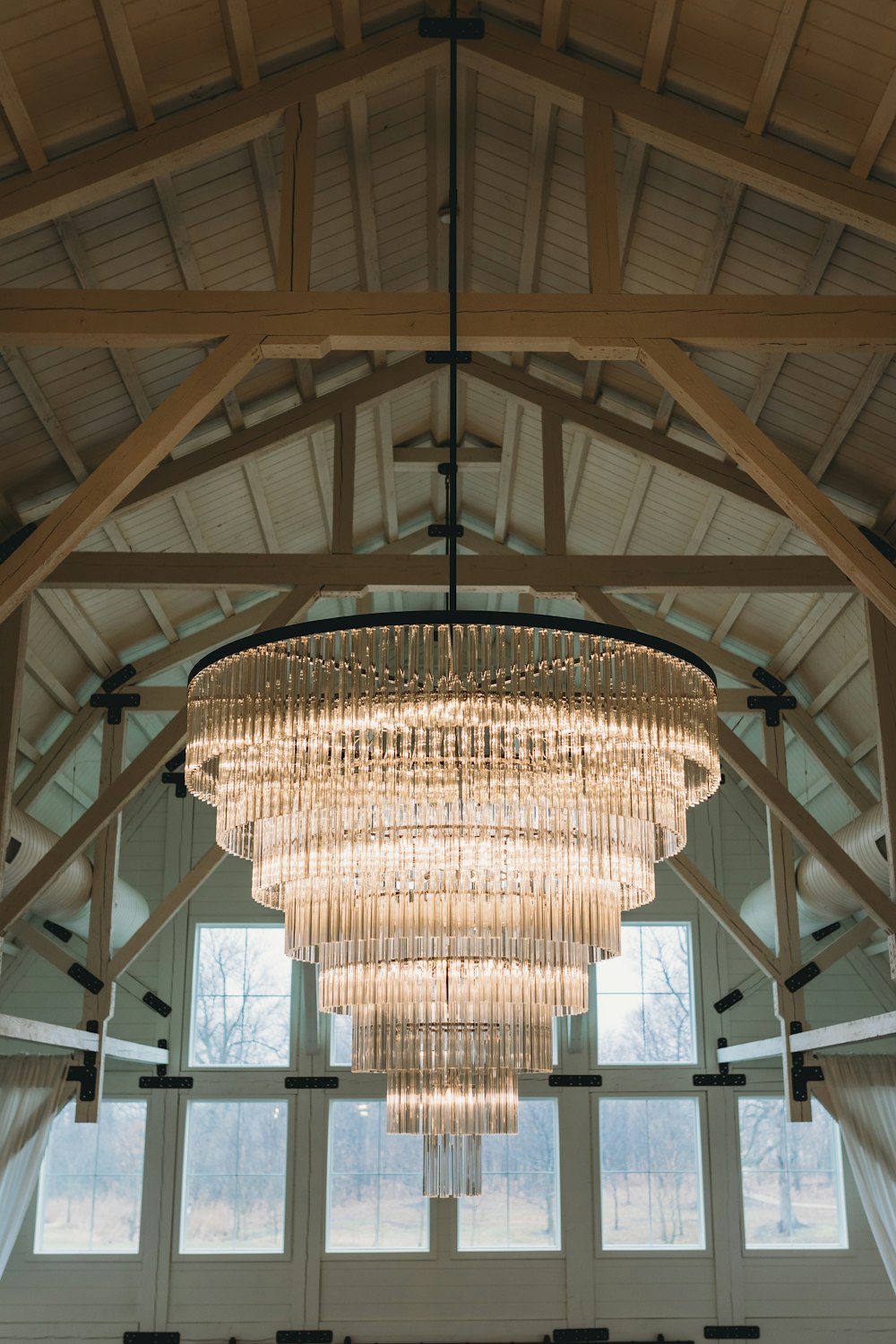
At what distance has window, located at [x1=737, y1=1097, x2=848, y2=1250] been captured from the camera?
1148 cm

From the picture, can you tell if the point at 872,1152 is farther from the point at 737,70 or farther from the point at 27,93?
the point at 27,93

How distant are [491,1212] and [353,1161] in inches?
50.1

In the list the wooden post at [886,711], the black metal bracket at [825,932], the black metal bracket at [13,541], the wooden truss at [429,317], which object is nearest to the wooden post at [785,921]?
the black metal bracket at [825,932]

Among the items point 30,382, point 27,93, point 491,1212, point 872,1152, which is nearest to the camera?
point 27,93

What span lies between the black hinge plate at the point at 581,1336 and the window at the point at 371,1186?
129cm

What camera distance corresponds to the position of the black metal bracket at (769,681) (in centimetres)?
1076

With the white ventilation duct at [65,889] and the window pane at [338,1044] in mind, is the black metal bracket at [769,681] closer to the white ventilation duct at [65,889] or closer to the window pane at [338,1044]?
the window pane at [338,1044]

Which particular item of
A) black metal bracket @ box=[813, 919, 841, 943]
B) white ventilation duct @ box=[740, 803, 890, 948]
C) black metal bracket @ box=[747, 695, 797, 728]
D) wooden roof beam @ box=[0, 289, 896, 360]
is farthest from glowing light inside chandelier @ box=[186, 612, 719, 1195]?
black metal bracket @ box=[813, 919, 841, 943]

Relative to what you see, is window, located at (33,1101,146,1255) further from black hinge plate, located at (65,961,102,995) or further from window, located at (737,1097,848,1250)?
window, located at (737,1097,848,1250)

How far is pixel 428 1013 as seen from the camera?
14.2ft

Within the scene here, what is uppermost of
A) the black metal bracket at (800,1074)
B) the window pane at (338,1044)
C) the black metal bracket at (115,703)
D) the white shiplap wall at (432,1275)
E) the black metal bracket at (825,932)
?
the black metal bracket at (115,703)

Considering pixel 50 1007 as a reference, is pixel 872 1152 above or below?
below

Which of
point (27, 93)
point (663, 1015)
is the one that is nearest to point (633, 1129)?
point (663, 1015)

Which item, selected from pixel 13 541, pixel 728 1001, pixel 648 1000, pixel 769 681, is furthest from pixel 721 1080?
pixel 13 541
